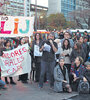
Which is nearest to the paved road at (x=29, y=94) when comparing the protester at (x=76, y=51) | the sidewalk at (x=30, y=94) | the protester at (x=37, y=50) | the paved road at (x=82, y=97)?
the sidewalk at (x=30, y=94)

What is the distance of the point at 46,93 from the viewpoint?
7.16 metres

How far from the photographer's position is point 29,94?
700 centimetres

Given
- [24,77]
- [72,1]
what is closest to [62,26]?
[72,1]

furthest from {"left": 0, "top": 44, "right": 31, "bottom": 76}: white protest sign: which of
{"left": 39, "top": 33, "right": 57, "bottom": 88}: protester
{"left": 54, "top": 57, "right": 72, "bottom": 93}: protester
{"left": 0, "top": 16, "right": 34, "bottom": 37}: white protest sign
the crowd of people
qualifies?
{"left": 54, "top": 57, "right": 72, "bottom": 93}: protester

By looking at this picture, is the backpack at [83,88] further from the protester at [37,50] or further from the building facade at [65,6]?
the building facade at [65,6]

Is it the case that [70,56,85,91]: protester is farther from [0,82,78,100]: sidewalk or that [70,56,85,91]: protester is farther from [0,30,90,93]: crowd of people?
[0,82,78,100]: sidewalk

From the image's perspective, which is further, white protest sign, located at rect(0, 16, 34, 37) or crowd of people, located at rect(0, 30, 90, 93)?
white protest sign, located at rect(0, 16, 34, 37)

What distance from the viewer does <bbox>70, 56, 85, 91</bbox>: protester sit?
7523 mm

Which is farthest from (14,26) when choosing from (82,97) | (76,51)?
(82,97)

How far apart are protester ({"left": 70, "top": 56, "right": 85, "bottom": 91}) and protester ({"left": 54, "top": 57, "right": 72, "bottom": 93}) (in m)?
0.32

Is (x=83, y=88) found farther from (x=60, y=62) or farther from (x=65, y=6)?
(x=65, y=6)

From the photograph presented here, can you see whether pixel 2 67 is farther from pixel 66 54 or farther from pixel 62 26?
pixel 62 26

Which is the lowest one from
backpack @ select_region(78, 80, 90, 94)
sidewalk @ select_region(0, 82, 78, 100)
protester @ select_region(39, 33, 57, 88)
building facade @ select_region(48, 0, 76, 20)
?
sidewalk @ select_region(0, 82, 78, 100)

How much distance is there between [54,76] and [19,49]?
5.83ft
